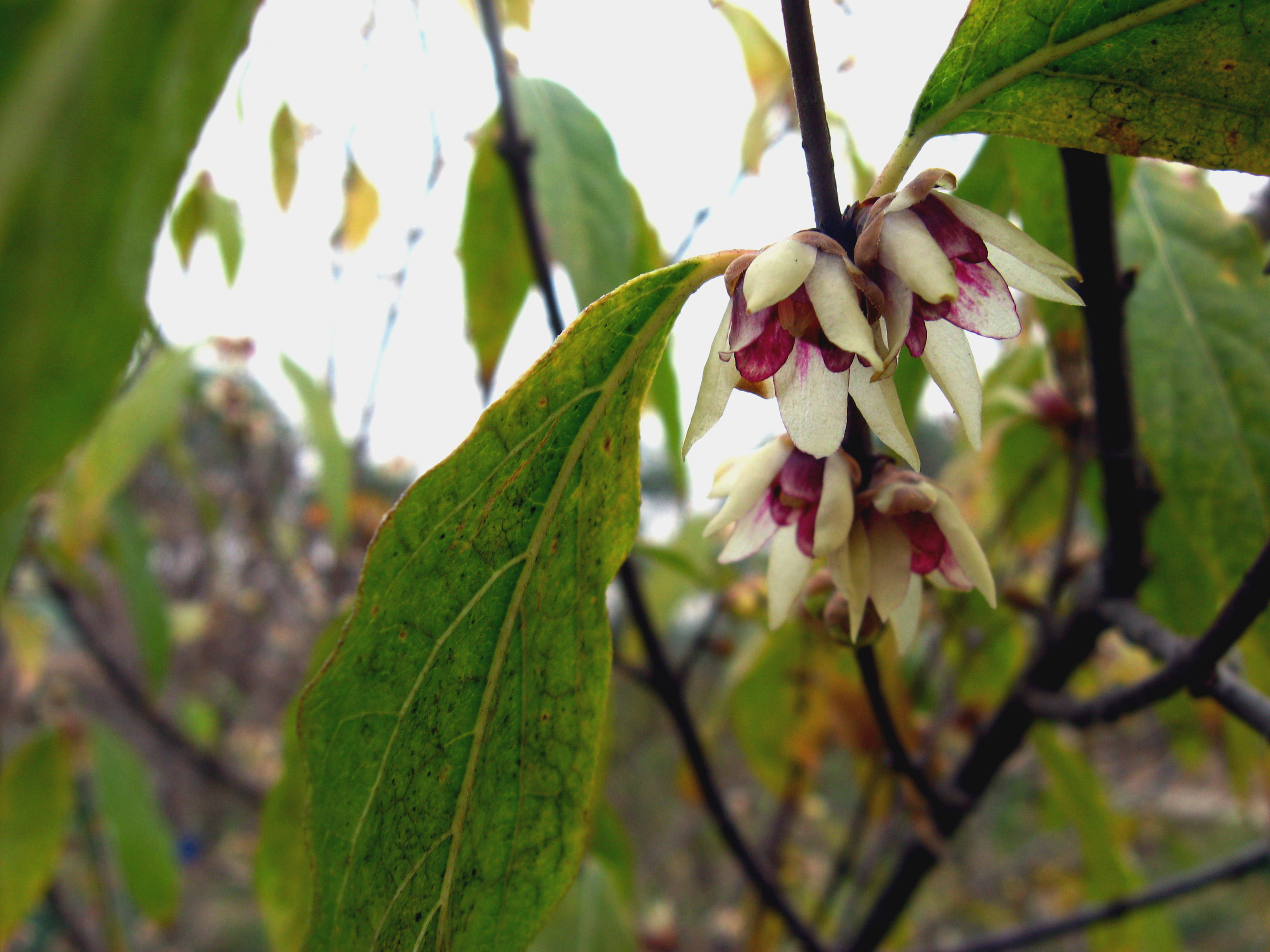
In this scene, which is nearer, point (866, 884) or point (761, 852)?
point (866, 884)

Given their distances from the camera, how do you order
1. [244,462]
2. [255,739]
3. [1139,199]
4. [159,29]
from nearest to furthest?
1. [159,29]
2. [1139,199]
3. [244,462]
4. [255,739]

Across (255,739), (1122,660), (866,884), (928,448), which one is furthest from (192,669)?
(928,448)

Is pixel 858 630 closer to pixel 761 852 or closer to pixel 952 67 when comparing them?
pixel 952 67

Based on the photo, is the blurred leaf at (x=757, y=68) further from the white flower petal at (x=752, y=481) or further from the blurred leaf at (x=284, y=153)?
the white flower petal at (x=752, y=481)

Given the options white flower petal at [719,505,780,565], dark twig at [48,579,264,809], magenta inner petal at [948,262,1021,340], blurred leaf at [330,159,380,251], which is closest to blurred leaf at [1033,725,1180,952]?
white flower petal at [719,505,780,565]

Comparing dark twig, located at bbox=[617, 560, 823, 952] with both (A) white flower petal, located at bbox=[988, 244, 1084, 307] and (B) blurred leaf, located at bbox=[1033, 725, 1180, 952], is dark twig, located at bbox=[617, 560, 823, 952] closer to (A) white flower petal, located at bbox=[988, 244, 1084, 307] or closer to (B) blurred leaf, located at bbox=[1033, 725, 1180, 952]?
(B) blurred leaf, located at bbox=[1033, 725, 1180, 952]

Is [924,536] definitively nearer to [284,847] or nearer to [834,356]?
[834,356]
